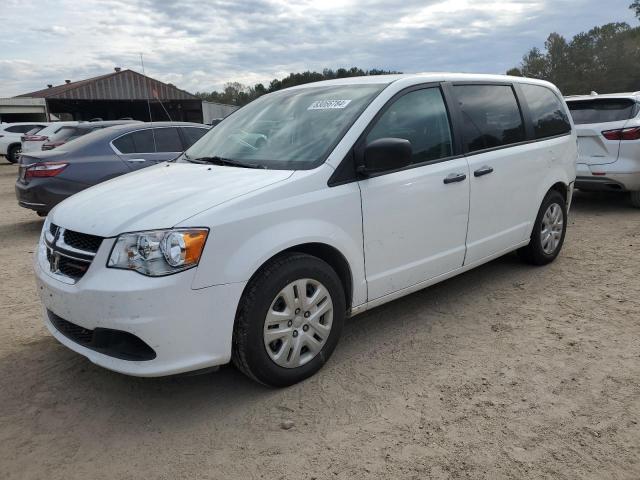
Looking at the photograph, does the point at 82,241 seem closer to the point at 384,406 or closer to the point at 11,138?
the point at 384,406

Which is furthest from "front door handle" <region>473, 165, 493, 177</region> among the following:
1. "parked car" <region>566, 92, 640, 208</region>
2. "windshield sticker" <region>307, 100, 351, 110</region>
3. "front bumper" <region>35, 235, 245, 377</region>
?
"parked car" <region>566, 92, 640, 208</region>

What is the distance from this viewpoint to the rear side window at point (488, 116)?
421cm

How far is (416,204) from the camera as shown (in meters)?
3.67

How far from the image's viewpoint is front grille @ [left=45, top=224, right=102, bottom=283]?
2.85 metres

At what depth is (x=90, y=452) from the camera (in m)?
2.65

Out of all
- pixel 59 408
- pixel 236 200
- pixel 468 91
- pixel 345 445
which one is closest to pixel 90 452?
pixel 59 408

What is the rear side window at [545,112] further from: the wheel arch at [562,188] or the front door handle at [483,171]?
the front door handle at [483,171]

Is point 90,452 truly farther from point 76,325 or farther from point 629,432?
point 629,432

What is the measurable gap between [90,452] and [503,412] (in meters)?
2.14

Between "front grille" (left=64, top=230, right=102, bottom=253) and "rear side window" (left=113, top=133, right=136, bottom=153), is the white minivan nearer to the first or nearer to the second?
"front grille" (left=64, top=230, right=102, bottom=253)

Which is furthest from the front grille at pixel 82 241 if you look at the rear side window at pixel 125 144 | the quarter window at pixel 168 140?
the quarter window at pixel 168 140

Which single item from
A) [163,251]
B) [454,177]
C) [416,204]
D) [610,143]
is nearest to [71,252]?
[163,251]

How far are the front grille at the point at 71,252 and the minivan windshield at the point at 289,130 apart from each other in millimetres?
1099

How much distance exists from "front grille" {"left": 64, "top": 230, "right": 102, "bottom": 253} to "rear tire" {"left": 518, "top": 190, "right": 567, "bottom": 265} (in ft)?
12.7
